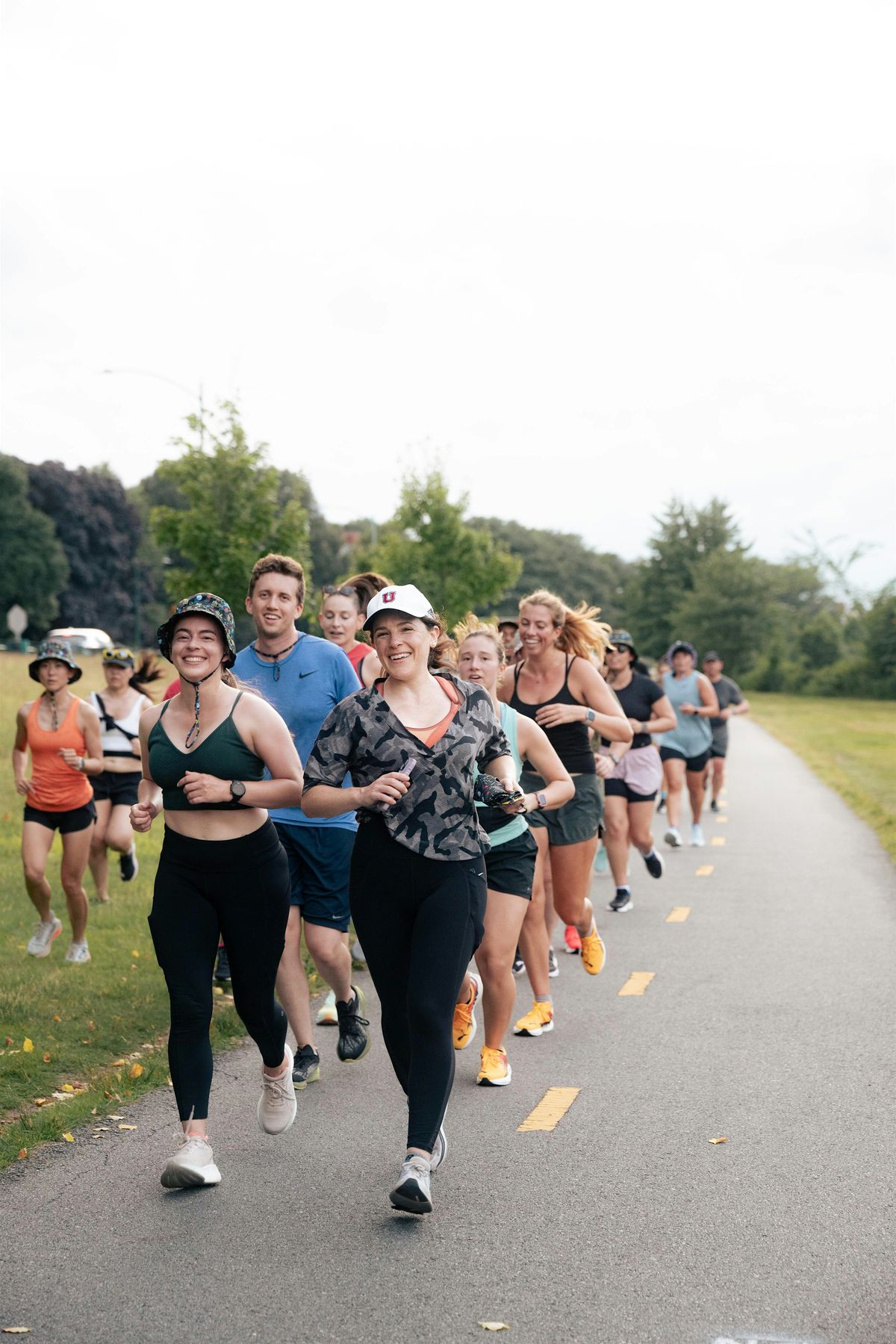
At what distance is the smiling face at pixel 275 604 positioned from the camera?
6.44 metres

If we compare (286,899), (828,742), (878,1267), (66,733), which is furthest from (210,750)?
(828,742)

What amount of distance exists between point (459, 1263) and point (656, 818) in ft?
47.2

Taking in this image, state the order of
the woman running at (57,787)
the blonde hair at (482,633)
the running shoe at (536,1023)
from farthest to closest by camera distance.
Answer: the woman running at (57,787), the running shoe at (536,1023), the blonde hair at (482,633)

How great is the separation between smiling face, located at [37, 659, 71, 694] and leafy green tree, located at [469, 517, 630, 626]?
111 m

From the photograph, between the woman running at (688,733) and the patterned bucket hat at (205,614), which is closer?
the patterned bucket hat at (205,614)

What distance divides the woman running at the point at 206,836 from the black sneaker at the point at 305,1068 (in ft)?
3.88

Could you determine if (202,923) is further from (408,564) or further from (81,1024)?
(408,564)

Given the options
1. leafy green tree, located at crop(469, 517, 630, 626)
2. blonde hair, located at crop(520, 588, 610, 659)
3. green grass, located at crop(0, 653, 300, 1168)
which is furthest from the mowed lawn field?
leafy green tree, located at crop(469, 517, 630, 626)

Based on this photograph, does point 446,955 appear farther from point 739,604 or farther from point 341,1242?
point 739,604

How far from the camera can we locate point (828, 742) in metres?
38.5

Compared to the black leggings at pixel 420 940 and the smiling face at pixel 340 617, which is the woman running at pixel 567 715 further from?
the black leggings at pixel 420 940

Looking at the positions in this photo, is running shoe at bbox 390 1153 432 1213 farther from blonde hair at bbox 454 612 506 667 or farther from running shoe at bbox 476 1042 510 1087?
blonde hair at bbox 454 612 506 667

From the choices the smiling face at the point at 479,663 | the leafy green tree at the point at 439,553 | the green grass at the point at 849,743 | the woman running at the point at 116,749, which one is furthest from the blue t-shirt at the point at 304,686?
the leafy green tree at the point at 439,553

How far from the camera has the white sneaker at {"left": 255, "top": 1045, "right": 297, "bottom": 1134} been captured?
5.46 m
